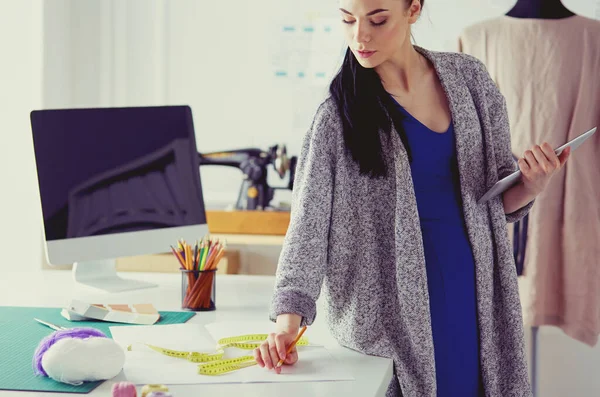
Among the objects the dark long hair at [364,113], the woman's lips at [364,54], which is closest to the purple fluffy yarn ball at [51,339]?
the dark long hair at [364,113]

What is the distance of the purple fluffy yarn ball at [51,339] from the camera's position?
3.85ft

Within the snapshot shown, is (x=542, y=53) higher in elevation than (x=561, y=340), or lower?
higher

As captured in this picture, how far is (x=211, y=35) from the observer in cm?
368

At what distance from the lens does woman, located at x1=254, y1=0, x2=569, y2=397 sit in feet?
4.22

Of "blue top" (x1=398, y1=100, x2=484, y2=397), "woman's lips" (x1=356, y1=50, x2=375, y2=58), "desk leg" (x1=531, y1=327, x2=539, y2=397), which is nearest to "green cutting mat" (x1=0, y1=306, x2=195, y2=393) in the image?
"blue top" (x1=398, y1=100, x2=484, y2=397)

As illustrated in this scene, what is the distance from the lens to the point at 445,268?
1.34 m

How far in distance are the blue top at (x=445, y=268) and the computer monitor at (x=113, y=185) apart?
2.78 ft

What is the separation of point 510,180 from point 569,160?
4.04 ft

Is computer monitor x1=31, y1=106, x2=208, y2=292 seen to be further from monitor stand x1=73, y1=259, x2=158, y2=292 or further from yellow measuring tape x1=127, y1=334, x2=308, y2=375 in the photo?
yellow measuring tape x1=127, y1=334, x2=308, y2=375

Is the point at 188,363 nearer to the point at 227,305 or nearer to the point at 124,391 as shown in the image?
the point at 124,391

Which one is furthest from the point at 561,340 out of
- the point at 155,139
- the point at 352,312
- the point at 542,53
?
the point at 352,312

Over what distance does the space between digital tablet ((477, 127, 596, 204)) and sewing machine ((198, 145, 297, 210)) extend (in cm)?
177

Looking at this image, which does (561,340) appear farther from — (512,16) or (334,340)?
(334,340)

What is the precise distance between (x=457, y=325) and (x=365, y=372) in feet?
0.70
